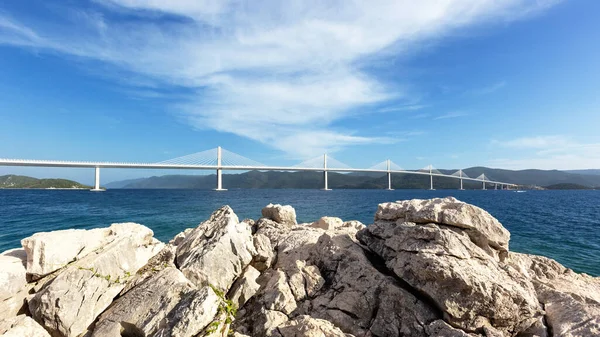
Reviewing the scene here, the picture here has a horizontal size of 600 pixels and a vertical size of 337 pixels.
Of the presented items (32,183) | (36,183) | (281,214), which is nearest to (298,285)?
(281,214)

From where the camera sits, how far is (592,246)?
1881 cm

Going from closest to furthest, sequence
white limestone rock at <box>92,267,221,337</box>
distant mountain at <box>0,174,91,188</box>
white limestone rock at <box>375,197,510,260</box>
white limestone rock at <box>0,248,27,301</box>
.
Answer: white limestone rock at <box>92,267,221,337</box> < white limestone rock at <box>0,248,27,301</box> < white limestone rock at <box>375,197,510,260</box> < distant mountain at <box>0,174,91,188</box>

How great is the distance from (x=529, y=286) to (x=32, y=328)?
379 inches

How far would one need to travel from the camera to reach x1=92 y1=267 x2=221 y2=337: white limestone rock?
4.94 meters

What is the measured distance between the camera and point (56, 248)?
21.4 feet

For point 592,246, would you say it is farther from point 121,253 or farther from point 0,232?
point 0,232

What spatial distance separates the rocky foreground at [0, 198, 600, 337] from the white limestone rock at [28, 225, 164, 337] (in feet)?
0.07

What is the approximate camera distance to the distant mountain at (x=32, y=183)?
136m

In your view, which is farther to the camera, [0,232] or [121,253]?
[0,232]

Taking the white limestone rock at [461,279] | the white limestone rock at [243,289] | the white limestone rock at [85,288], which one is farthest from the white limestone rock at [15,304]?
the white limestone rock at [461,279]

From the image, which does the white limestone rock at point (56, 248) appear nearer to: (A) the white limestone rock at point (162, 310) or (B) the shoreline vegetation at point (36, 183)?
(A) the white limestone rock at point (162, 310)

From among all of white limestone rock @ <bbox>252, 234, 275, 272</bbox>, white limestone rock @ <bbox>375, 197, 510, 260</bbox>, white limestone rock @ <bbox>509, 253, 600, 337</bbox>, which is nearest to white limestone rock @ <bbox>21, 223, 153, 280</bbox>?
white limestone rock @ <bbox>252, 234, 275, 272</bbox>

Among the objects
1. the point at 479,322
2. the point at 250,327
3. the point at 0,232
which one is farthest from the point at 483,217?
the point at 0,232

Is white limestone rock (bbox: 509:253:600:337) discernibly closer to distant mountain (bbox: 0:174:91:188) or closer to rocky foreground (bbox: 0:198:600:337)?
rocky foreground (bbox: 0:198:600:337)
